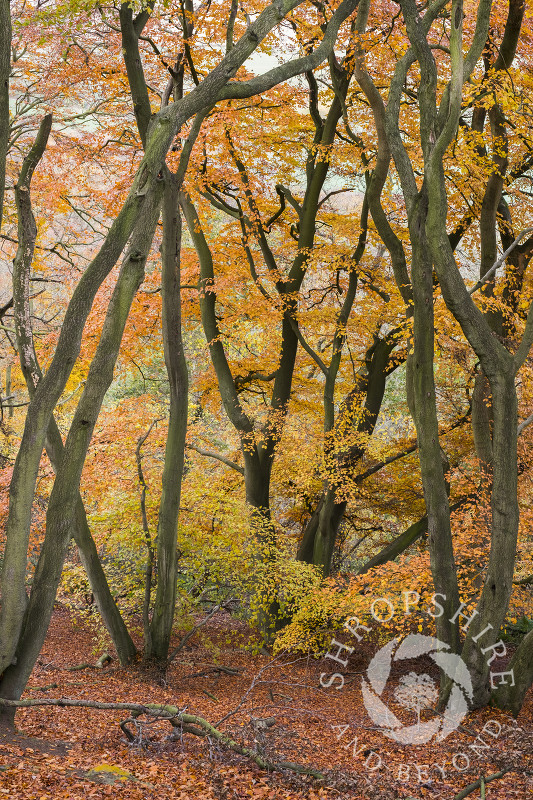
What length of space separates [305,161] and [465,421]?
585cm

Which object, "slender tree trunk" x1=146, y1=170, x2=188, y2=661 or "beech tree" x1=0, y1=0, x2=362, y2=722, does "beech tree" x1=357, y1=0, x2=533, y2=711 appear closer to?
"beech tree" x1=0, y1=0, x2=362, y2=722

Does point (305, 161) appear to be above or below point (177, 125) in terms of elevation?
above

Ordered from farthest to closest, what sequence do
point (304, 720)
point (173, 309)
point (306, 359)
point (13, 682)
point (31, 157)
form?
point (306, 359)
point (173, 309)
point (304, 720)
point (31, 157)
point (13, 682)

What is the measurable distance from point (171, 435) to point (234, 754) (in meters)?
4.44

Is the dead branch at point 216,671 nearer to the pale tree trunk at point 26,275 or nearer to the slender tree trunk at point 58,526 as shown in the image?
the pale tree trunk at point 26,275

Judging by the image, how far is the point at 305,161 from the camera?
502 inches

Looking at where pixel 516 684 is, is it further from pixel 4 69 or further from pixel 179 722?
pixel 4 69

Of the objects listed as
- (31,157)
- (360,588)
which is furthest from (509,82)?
(360,588)

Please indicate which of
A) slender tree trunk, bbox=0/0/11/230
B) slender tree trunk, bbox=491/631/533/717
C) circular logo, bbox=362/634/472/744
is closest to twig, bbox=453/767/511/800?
circular logo, bbox=362/634/472/744

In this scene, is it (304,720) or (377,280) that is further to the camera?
(377,280)

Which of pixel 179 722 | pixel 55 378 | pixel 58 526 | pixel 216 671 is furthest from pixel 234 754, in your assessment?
pixel 216 671

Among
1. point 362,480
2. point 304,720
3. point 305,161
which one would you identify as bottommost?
point 304,720

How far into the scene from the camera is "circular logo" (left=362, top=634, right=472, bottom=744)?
21.9 feet

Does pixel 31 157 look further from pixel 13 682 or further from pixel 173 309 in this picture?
pixel 13 682
